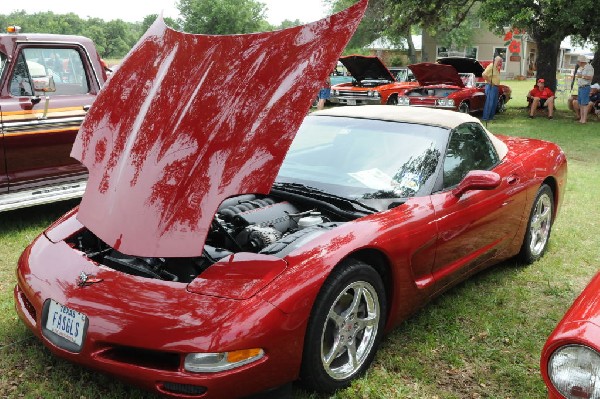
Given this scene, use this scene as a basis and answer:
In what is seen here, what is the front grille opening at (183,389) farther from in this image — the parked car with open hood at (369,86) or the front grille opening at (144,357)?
the parked car with open hood at (369,86)

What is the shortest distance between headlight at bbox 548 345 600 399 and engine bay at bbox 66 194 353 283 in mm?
1276

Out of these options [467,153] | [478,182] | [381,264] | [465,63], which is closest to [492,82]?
[465,63]

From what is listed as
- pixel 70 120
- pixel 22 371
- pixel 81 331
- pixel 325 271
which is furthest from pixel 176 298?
pixel 70 120

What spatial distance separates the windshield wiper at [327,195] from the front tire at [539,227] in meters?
1.83

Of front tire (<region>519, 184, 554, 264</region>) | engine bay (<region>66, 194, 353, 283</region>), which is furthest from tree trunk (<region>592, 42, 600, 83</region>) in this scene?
engine bay (<region>66, 194, 353, 283</region>)

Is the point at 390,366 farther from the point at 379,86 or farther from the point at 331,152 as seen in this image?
the point at 379,86

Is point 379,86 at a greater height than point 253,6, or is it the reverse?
point 253,6

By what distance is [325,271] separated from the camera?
2.53 m

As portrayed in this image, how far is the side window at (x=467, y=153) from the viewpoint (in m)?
3.65

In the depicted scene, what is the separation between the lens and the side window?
12.0ft

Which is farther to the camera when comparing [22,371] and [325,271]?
[22,371]

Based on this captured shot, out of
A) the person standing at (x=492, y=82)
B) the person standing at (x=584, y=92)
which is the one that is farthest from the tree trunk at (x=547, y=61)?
the person standing at (x=492, y=82)

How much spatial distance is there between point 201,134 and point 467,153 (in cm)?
205

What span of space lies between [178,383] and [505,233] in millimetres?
2697
